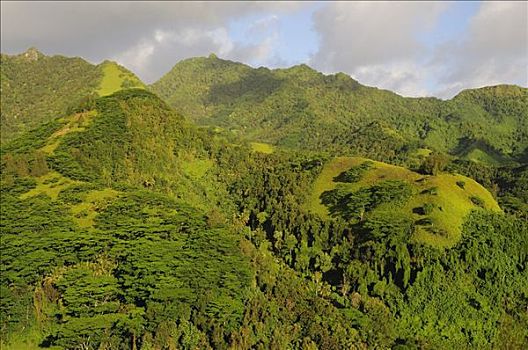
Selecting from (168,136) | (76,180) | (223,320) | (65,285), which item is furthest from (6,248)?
(168,136)

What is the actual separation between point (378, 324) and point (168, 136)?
95470 mm

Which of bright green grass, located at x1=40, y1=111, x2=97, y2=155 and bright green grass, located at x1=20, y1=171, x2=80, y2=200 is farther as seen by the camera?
bright green grass, located at x1=40, y1=111, x2=97, y2=155

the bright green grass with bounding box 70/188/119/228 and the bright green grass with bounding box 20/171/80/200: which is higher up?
the bright green grass with bounding box 20/171/80/200

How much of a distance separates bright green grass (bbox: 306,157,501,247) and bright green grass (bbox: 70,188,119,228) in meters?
54.0

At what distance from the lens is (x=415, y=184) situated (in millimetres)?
127562

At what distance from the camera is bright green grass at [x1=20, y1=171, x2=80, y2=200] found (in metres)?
118

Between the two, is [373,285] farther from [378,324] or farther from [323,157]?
[323,157]

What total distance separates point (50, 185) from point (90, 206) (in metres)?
17.9

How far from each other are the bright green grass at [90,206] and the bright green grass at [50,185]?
8.42 m

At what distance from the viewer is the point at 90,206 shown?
112m

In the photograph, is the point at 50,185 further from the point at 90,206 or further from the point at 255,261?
the point at 255,261

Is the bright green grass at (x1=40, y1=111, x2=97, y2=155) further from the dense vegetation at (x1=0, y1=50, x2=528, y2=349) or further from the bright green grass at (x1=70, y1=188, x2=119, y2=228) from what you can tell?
the bright green grass at (x1=70, y1=188, x2=119, y2=228)

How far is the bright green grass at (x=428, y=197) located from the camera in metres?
109

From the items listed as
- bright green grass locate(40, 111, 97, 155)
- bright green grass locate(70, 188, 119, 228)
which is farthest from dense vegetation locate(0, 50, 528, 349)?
bright green grass locate(40, 111, 97, 155)
